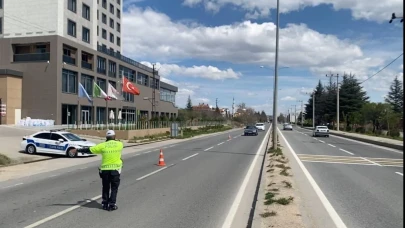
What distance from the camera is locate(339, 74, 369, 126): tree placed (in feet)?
278

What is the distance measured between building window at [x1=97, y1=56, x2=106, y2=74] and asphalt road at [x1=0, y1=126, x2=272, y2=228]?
47188 mm

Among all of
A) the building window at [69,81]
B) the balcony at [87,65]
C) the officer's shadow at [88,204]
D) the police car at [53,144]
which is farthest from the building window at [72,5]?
the officer's shadow at [88,204]

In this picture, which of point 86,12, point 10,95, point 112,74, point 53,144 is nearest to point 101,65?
point 112,74

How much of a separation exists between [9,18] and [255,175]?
46878mm

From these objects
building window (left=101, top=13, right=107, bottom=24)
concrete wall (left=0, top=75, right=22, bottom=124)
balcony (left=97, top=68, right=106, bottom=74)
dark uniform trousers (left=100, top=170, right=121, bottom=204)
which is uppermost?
building window (left=101, top=13, right=107, bottom=24)

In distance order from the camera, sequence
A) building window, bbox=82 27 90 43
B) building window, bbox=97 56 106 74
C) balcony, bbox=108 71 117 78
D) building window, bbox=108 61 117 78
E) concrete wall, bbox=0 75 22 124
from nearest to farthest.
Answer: concrete wall, bbox=0 75 22 124 → building window, bbox=82 27 90 43 → building window, bbox=97 56 106 74 → balcony, bbox=108 71 117 78 → building window, bbox=108 61 117 78

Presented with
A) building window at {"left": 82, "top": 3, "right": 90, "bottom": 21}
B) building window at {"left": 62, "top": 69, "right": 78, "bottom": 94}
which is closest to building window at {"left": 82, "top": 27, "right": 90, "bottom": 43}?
building window at {"left": 82, "top": 3, "right": 90, "bottom": 21}

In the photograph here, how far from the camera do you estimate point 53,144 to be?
74.0 ft

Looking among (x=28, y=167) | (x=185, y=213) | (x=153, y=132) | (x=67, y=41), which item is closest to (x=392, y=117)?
(x=153, y=132)

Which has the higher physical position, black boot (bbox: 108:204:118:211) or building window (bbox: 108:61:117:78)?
building window (bbox: 108:61:117:78)

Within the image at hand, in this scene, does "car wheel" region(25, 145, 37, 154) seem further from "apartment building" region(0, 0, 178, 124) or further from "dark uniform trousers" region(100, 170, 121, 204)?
"apartment building" region(0, 0, 178, 124)

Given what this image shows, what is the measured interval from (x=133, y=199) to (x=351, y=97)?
272 ft

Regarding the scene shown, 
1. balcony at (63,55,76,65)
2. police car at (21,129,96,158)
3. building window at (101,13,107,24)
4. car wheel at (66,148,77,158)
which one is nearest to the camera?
car wheel at (66,148,77,158)

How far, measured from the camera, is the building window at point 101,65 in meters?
60.5
